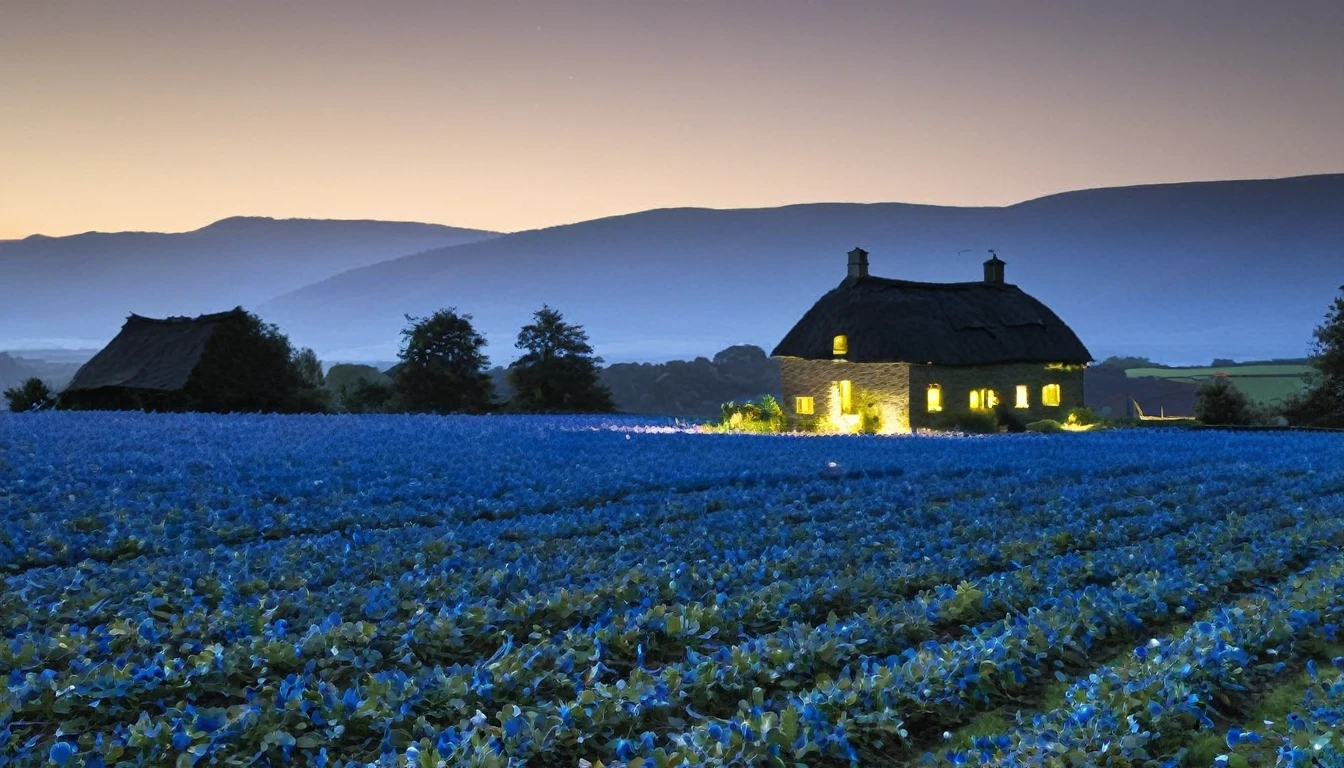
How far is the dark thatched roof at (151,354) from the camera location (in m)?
51.9

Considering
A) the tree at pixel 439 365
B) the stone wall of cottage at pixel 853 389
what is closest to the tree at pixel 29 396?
the tree at pixel 439 365

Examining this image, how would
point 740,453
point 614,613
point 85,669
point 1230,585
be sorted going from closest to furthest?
point 85,669 < point 614,613 < point 1230,585 < point 740,453

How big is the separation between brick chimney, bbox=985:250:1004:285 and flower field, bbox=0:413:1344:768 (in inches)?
1533

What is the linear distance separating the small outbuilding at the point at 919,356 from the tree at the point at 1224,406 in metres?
6.39

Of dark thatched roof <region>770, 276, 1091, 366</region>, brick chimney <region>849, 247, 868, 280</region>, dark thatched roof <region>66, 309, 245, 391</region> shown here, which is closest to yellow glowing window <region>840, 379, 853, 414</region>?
dark thatched roof <region>770, 276, 1091, 366</region>

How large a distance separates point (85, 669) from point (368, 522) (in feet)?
30.9

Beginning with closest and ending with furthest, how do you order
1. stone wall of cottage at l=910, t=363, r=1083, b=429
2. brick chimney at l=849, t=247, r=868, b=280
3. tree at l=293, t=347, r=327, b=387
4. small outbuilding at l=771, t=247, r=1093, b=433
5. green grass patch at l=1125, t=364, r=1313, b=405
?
1. stone wall of cottage at l=910, t=363, r=1083, b=429
2. small outbuilding at l=771, t=247, r=1093, b=433
3. brick chimney at l=849, t=247, r=868, b=280
4. tree at l=293, t=347, r=327, b=387
5. green grass patch at l=1125, t=364, r=1313, b=405

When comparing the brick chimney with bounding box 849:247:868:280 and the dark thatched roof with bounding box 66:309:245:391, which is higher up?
the brick chimney with bounding box 849:247:868:280

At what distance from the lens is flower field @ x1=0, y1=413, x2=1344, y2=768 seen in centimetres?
759

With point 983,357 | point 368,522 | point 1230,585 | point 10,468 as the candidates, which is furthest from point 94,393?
point 1230,585

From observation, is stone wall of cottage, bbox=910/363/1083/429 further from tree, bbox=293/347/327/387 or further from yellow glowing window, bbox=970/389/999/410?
tree, bbox=293/347/327/387

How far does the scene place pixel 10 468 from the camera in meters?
21.5

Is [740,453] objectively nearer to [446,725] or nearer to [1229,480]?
[1229,480]

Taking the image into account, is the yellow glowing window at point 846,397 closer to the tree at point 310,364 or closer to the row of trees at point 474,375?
the row of trees at point 474,375
